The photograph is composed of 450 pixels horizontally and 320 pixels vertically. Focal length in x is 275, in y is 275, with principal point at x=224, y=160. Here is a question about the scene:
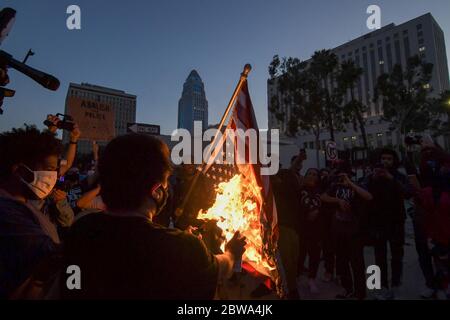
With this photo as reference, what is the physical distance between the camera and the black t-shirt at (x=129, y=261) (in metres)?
1.32

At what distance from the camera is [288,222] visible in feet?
15.1

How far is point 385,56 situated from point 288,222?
348 feet

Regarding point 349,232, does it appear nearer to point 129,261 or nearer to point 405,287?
point 405,287

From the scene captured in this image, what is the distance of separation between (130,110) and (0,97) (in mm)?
92829

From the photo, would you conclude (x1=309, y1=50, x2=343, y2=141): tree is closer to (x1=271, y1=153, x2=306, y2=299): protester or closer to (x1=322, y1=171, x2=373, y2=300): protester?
(x1=322, y1=171, x2=373, y2=300): protester

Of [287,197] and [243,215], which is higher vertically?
[287,197]

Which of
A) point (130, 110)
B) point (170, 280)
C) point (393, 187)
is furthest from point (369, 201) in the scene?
point (130, 110)

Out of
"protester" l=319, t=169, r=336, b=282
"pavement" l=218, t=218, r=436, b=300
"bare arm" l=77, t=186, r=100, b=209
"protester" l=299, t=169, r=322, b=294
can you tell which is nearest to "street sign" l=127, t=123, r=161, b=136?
"bare arm" l=77, t=186, r=100, b=209

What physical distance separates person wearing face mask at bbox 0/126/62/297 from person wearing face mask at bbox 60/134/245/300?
279 millimetres

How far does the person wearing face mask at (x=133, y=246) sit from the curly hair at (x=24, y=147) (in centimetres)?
90

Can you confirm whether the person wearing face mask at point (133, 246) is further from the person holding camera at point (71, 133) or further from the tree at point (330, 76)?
the tree at point (330, 76)

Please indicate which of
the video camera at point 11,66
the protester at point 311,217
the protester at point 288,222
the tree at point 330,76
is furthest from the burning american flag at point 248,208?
the tree at point 330,76

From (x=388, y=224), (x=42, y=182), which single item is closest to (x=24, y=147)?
(x=42, y=182)

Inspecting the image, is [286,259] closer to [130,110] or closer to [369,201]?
[369,201]
